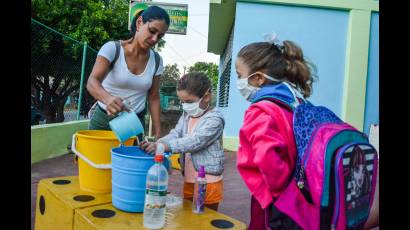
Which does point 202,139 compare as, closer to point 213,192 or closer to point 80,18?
point 213,192

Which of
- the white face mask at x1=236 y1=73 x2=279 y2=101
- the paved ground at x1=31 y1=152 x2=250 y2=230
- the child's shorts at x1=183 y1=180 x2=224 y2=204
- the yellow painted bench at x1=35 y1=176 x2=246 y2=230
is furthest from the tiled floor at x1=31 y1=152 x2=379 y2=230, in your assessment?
the white face mask at x1=236 y1=73 x2=279 y2=101

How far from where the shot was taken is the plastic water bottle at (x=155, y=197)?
1519 mm

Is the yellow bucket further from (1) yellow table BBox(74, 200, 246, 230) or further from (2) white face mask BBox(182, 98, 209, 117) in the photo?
(2) white face mask BBox(182, 98, 209, 117)

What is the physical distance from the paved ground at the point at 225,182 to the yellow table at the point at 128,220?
1.79 metres

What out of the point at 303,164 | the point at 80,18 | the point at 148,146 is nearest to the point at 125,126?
the point at 148,146

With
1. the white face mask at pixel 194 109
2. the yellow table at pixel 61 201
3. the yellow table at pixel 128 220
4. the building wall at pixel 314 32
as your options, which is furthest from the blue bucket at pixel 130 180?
the building wall at pixel 314 32

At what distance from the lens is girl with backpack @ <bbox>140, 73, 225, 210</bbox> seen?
2.10 m

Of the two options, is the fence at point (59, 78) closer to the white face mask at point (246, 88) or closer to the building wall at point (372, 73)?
the white face mask at point (246, 88)

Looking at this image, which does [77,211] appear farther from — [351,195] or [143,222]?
[351,195]

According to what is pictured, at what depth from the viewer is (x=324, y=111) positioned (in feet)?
4.83

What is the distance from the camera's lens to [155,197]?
1.52m

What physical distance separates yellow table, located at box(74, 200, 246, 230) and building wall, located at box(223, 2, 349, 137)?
18.1 ft
